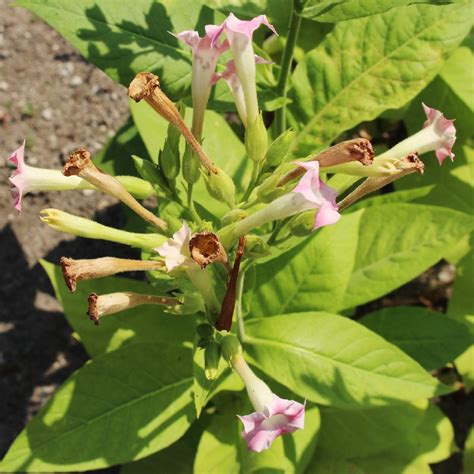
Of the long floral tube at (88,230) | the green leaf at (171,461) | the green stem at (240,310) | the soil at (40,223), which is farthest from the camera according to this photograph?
the soil at (40,223)

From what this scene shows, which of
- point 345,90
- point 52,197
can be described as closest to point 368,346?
point 345,90

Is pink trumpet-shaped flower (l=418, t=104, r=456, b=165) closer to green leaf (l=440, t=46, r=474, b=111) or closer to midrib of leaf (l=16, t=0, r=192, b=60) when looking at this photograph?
midrib of leaf (l=16, t=0, r=192, b=60)

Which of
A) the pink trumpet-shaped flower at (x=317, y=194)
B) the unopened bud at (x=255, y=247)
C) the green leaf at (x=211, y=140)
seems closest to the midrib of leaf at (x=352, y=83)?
the green leaf at (x=211, y=140)

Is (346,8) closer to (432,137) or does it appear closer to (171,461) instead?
(432,137)

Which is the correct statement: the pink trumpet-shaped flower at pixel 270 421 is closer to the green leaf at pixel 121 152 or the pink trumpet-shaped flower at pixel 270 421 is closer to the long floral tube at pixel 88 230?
the long floral tube at pixel 88 230

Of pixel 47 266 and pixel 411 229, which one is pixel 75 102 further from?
pixel 411 229

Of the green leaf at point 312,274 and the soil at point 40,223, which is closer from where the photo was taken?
the green leaf at point 312,274
